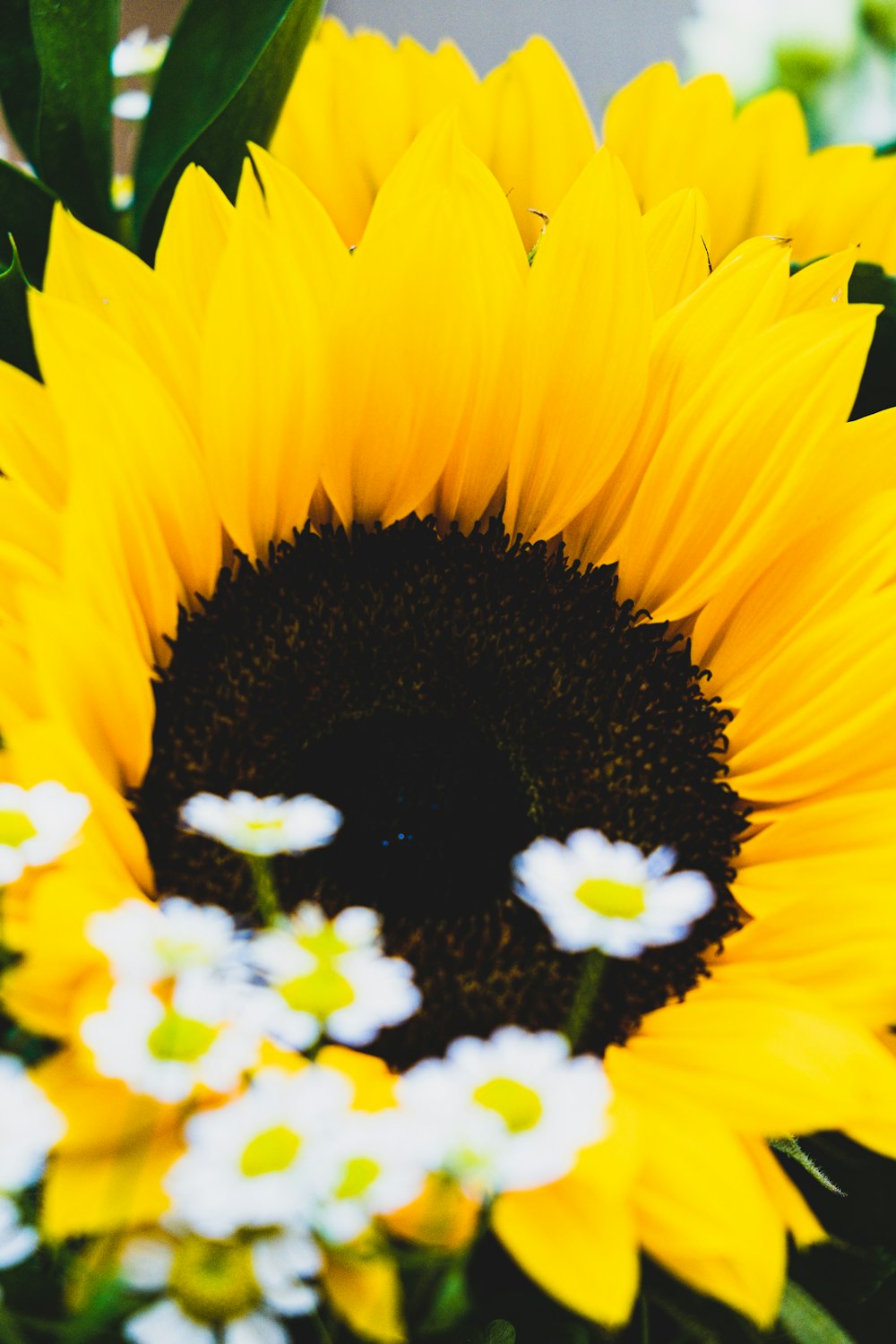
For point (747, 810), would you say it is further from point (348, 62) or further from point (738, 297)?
point (348, 62)

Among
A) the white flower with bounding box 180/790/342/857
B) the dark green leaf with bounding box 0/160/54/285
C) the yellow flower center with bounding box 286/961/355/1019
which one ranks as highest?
the dark green leaf with bounding box 0/160/54/285

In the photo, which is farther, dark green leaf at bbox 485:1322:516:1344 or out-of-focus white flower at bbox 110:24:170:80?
out-of-focus white flower at bbox 110:24:170:80

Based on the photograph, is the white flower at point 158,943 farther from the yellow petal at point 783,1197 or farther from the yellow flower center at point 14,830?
the yellow petal at point 783,1197

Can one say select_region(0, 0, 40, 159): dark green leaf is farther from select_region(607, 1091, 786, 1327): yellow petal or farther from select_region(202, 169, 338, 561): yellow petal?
select_region(607, 1091, 786, 1327): yellow petal

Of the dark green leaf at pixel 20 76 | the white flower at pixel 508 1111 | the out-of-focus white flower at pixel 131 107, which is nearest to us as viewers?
the white flower at pixel 508 1111

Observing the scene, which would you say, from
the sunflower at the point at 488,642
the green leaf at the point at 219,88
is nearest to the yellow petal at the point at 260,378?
the sunflower at the point at 488,642

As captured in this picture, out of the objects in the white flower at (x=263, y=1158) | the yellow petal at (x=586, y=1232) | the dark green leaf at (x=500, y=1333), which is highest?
the white flower at (x=263, y=1158)

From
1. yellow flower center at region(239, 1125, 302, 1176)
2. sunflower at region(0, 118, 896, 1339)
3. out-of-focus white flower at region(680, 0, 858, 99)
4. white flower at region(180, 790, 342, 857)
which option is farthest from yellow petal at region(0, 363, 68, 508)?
out-of-focus white flower at region(680, 0, 858, 99)

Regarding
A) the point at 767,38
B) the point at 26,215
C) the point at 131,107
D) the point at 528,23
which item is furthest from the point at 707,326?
the point at 528,23
